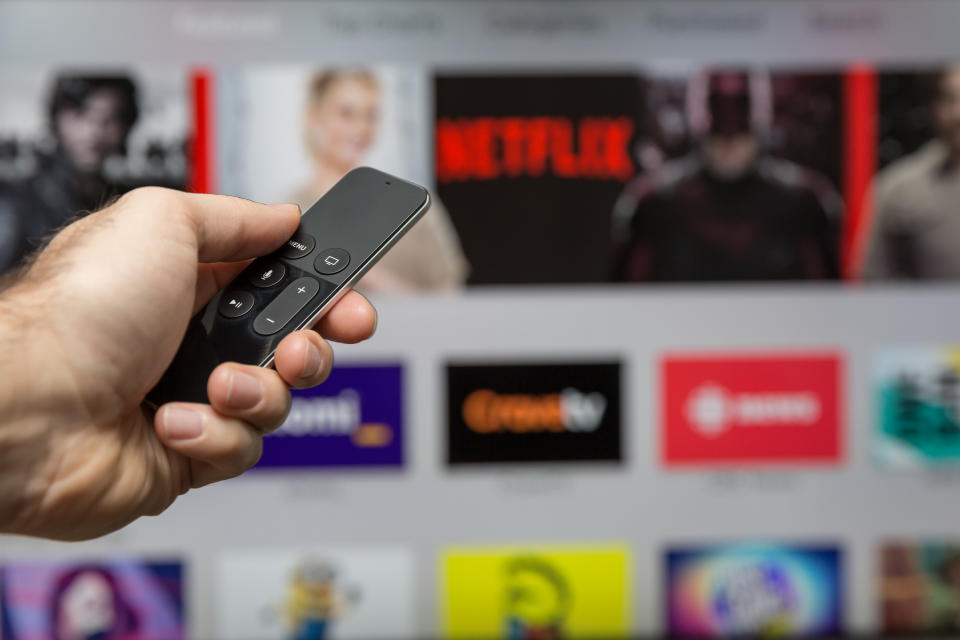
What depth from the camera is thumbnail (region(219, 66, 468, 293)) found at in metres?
1.32

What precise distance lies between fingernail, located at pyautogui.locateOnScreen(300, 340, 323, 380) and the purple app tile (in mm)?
661

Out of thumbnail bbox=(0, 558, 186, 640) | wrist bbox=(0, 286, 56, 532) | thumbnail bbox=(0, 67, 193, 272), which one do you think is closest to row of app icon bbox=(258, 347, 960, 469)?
thumbnail bbox=(0, 558, 186, 640)

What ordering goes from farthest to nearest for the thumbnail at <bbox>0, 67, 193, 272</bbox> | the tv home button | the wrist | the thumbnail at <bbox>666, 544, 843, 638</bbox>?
the thumbnail at <bbox>666, 544, 843, 638</bbox>, the thumbnail at <bbox>0, 67, 193, 272</bbox>, the tv home button, the wrist

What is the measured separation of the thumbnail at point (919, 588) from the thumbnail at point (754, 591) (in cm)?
9

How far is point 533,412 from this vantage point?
138 cm

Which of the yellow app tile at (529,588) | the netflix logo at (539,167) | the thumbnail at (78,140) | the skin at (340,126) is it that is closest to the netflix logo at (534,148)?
the netflix logo at (539,167)

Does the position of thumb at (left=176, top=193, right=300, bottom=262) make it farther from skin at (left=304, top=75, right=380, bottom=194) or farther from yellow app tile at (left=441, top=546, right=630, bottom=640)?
yellow app tile at (left=441, top=546, right=630, bottom=640)

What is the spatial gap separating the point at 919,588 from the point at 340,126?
1295 mm

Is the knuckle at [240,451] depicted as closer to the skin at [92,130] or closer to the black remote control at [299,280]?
the black remote control at [299,280]

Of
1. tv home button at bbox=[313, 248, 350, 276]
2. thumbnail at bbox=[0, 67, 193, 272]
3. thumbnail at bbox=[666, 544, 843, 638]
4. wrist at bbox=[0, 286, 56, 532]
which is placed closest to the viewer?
wrist at bbox=[0, 286, 56, 532]

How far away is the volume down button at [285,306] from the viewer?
0.71m

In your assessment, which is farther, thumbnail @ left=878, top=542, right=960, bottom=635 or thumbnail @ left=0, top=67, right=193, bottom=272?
thumbnail @ left=878, top=542, right=960, bottom=635

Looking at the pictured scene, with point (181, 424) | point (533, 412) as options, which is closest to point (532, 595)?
point (533, 412)

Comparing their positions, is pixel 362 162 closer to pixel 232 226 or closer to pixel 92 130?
pixel 92 130
